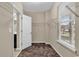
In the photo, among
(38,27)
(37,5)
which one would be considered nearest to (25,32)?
(37,5)

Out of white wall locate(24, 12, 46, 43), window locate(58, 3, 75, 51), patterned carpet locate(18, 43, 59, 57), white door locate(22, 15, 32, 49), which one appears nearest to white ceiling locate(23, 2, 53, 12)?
white door locate(22, 15, 32, 49)

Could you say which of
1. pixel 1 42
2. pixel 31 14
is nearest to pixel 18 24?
pixel 31 14

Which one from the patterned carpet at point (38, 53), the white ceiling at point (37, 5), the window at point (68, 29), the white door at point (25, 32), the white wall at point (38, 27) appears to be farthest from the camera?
the white wall at point (38, 27)

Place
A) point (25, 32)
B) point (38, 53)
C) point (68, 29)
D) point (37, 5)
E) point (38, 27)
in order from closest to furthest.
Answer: point (68, 29) < point (38, 53) < point (25, 32) < point (37, 5) < point (38, 27)

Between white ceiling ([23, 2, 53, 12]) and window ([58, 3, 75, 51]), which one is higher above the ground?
white ceiling ([23, 2, 53, 12])

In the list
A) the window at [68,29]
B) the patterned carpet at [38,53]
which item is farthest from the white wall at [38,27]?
the window at [68,29]

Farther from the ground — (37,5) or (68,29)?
(37,5)

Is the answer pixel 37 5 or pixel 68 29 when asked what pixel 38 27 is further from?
pixel 68 29

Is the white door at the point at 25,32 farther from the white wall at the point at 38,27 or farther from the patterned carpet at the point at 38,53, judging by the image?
the white wall at the point at 38,27

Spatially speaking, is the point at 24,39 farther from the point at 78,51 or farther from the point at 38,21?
the point at 78,51

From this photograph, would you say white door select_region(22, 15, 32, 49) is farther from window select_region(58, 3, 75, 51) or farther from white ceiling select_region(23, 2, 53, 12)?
window select_region(58, 3, 75, 51)

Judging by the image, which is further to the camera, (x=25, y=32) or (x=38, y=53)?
(x=25, y=32)

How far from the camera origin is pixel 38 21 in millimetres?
8508

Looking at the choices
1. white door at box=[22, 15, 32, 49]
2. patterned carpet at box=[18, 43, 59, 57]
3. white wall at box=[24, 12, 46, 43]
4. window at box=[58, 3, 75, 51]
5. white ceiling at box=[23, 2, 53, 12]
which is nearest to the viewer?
window at box=[58, 3, 75, 51]
